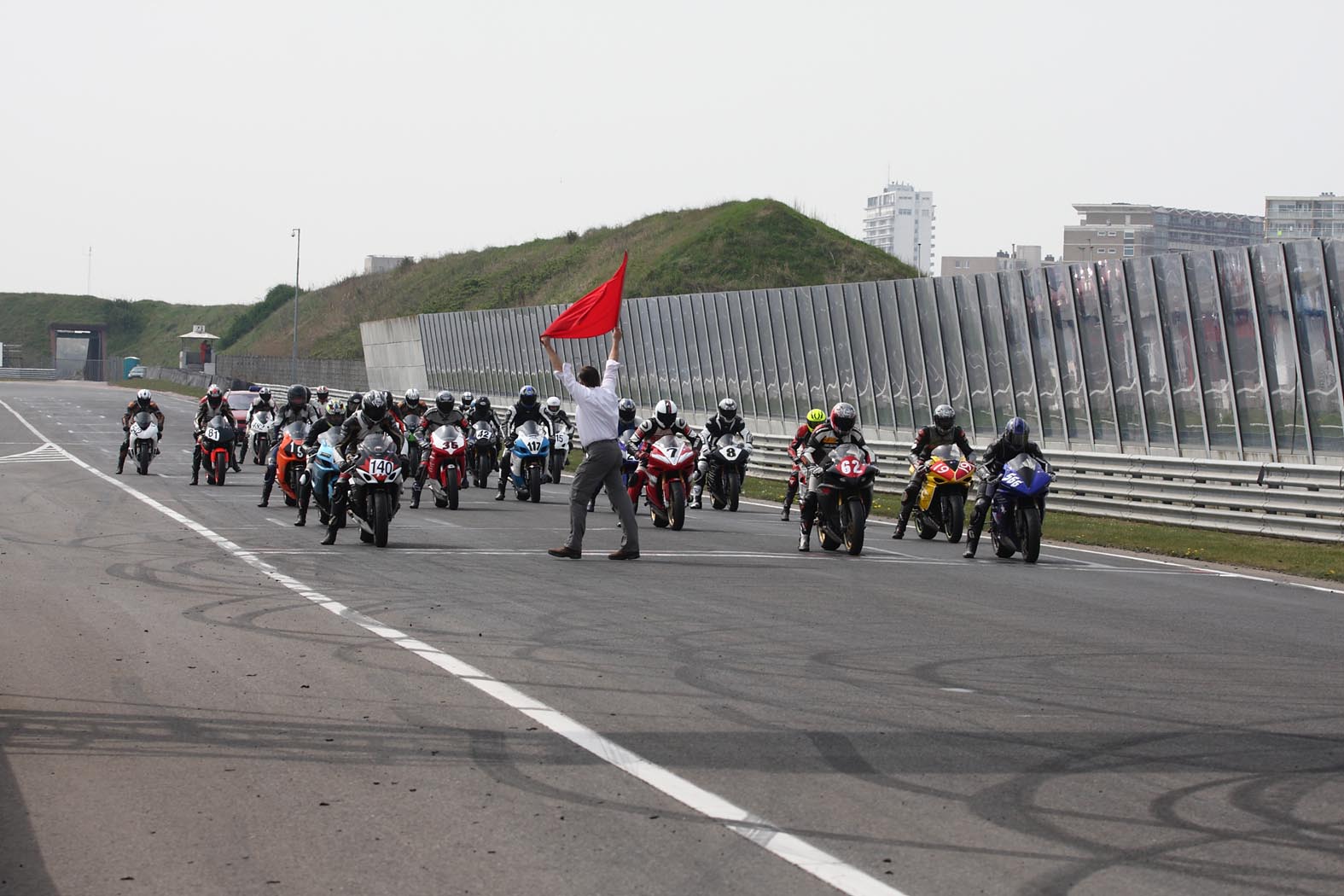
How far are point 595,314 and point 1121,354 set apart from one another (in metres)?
11.4

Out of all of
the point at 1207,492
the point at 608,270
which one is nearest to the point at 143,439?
the point at 1207,492

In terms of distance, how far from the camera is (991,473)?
18.5 meters

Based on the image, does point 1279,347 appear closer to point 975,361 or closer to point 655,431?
point 655,431

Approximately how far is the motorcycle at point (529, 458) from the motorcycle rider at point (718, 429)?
8.23ft

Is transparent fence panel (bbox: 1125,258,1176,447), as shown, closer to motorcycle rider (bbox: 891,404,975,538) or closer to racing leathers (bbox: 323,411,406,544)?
motorcycle rider (bbox: 891,404,975,538)

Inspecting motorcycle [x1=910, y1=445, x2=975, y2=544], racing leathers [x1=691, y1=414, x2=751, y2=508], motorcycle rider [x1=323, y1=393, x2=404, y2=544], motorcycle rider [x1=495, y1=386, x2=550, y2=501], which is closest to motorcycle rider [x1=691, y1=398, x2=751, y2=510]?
racing leathers [x1=691, y1=414, x2=751, y2=508]

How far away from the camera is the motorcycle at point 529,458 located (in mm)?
27156

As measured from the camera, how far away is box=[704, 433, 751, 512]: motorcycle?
25.5 m

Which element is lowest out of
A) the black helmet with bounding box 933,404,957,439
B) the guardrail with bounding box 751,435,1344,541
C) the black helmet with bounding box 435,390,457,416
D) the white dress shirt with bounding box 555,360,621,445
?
the guardrail with bounding box 751,435,1344,541

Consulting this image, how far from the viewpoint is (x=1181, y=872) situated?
5.39 meters

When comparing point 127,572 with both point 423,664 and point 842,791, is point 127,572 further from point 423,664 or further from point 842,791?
point 842,791

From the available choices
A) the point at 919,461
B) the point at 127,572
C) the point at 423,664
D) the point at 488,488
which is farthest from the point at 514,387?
the point at 423,664

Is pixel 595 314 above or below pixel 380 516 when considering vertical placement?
above

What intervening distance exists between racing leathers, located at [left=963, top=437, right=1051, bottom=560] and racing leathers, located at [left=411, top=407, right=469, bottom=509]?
900 cm
